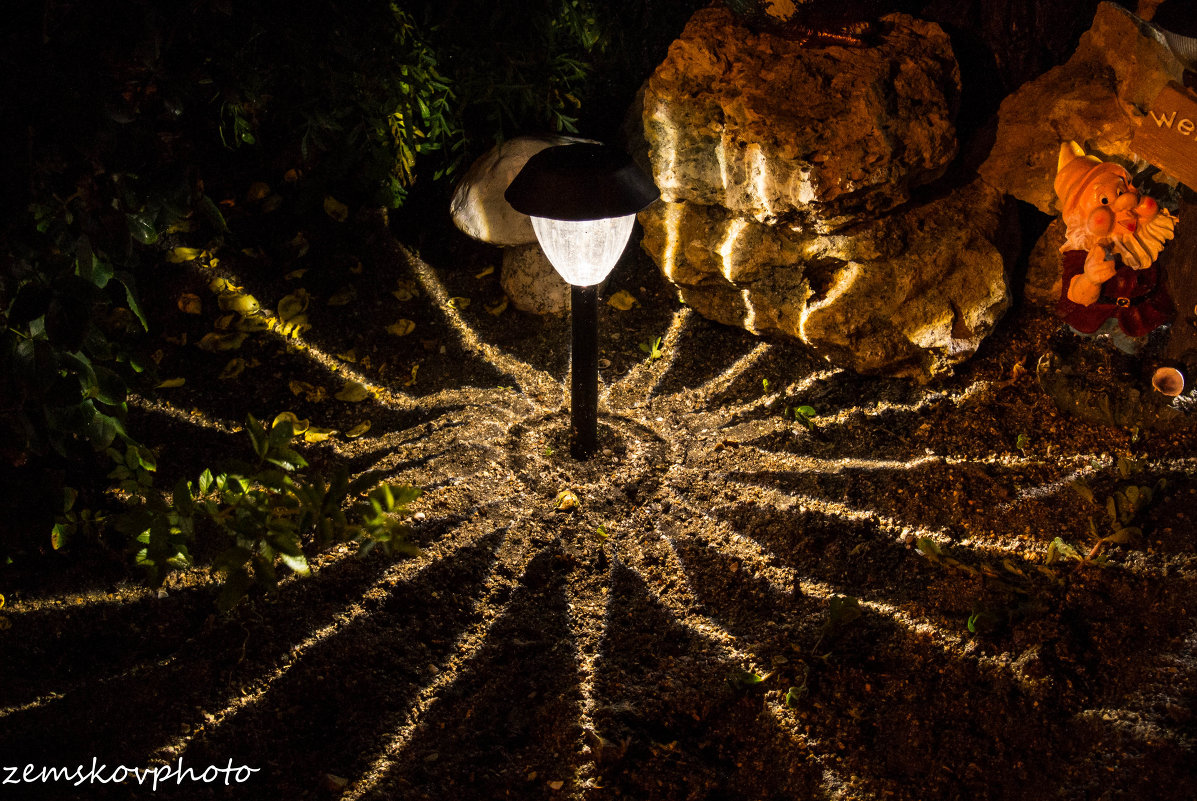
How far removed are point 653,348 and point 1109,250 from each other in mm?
1980

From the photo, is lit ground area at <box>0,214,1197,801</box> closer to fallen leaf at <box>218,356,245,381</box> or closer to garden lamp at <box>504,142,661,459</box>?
fallen leaf at <box>218,356,245,381</box>

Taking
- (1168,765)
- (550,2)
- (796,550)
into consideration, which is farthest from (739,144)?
(1168,765)

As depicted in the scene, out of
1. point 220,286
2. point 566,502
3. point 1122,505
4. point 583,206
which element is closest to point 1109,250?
point 1122,505

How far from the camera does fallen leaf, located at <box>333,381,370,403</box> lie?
3602 millimetres

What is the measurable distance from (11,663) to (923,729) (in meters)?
2.83

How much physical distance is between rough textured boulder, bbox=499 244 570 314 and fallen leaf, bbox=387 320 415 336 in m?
0.56

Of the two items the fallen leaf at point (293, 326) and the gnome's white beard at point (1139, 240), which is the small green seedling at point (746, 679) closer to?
the gnome's white beard at point (1139, 240)

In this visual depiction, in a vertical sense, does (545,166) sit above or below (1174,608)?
above

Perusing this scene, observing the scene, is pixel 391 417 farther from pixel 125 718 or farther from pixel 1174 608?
pixel 1174 608

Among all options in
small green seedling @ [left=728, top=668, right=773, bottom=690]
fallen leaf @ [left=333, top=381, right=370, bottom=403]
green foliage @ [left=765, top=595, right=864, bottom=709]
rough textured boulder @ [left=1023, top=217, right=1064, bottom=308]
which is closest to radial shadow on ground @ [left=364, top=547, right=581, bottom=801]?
small green seedling @ [left=728, top=668, right=773, bottom=690]

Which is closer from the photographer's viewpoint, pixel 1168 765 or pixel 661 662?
pixel 1168 765

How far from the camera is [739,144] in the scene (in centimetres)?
315

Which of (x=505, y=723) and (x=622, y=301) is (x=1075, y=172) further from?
(x=505, y=723)

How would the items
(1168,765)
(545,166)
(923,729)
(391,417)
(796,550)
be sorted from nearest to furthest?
(1168,765) < (923,729) < (545,166) < (796,550) < (391,417)
